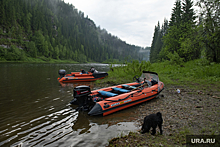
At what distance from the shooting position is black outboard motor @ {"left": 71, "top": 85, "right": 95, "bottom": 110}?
5.85 m

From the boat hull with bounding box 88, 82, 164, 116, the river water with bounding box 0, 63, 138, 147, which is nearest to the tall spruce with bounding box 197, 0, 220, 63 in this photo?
the boat hull with bounding box 88, 82, 164, 116

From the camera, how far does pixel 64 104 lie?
7.11m

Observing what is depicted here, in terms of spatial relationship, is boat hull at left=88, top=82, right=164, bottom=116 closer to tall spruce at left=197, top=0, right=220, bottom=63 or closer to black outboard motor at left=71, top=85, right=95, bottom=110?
black outboard motor at left=71, top=85, right=95, bottom=110

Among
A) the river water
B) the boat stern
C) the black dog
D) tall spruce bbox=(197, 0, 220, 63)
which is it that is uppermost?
tall spruce bbox=(197, 0, 220, 63)

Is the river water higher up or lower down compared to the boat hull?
lower down

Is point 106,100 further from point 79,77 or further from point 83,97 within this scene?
point 79,77

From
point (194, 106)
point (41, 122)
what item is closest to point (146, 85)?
point (194, 106)

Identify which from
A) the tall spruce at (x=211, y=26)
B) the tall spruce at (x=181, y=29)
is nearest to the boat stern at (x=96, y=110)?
the tall spruce at (x=211, y=26)

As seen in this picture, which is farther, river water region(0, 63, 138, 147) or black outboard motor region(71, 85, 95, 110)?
black outboard motor region(71, 85, 95, 110)

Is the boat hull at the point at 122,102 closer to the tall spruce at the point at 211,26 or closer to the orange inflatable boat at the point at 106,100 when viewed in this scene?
the orange inflatable boat at the point at 106,100

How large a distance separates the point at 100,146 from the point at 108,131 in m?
0.87

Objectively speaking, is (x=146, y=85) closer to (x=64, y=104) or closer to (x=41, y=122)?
(x=64, y=104)

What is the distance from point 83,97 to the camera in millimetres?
6062

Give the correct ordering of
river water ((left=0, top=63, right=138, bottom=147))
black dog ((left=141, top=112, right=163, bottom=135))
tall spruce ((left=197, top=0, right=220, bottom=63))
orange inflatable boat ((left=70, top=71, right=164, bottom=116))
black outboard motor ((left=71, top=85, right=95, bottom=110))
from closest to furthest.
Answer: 1. black dog ((left=141, top=112, right=163, bottom=135))
2. river water ((left=0, top=63, right=138, bottom=147))
3. orange inflatable boat ((left=70, top=71, right=164, bottom=116))
4. black outboard motor ((left=71, top=85, right=95, bottom=110))
5. tall spruce ((left=197, top=0, right=220, bottom=63))
